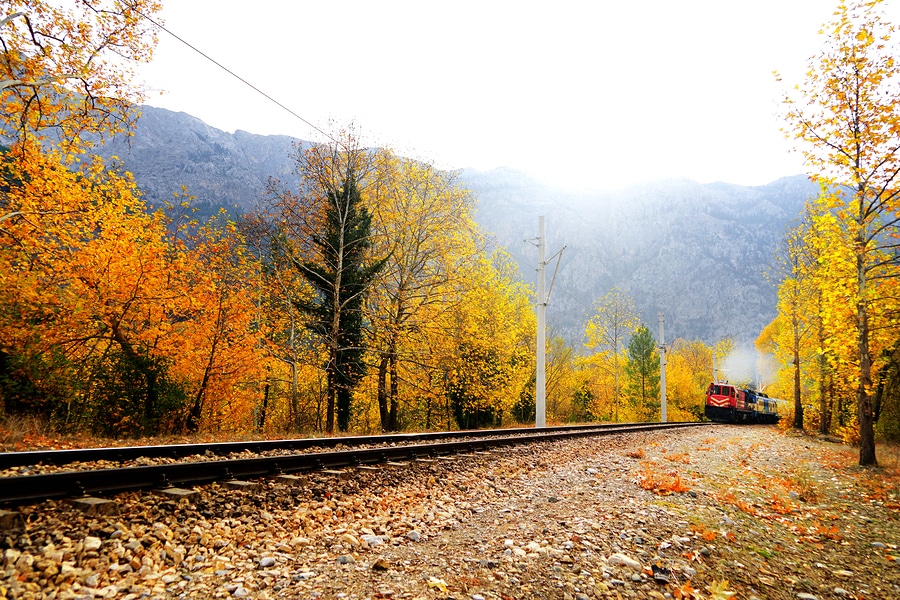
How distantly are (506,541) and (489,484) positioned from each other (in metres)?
2.78

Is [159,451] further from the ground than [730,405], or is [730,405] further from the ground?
[159,451]

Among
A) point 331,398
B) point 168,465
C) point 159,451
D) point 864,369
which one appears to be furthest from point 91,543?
point 864,369

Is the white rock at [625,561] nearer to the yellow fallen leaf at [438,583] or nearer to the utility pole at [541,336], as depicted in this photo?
the yellow fallen leaf at [438,583]

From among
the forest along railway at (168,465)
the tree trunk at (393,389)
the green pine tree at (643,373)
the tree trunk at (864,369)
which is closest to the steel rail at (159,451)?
the forest along railway at (168,465)

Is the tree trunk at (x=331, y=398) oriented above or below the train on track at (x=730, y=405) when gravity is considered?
above

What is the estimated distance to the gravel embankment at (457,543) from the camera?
336 centimetres

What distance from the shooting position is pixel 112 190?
1584 centimetres

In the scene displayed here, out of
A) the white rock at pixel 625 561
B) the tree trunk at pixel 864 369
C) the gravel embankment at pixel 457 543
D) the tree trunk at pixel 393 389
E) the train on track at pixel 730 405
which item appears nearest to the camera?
the gravel embankment at pixel 457 543

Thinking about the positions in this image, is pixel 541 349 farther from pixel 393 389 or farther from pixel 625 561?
pixel 625 561

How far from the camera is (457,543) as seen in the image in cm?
450

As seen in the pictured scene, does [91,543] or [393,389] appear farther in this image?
[393,389]

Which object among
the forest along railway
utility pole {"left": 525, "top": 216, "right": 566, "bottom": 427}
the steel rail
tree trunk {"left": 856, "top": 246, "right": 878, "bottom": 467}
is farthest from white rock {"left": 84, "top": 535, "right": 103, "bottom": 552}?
utility pole {"left": 525, "top": 216, "right": 566, "bottom": 427}

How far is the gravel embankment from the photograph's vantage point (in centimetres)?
336

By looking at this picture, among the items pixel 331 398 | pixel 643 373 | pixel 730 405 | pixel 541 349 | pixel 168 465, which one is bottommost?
pixel 730 405
